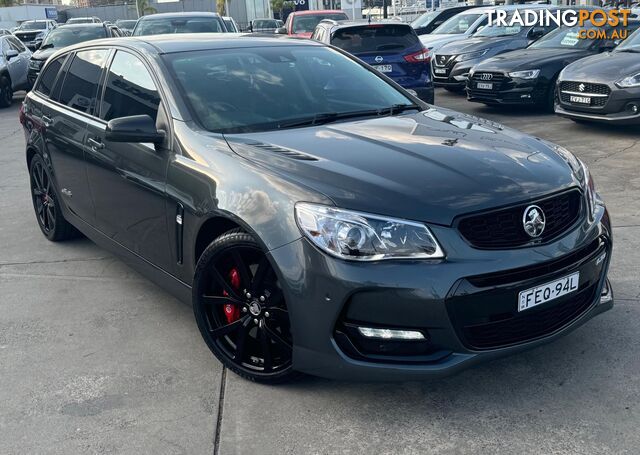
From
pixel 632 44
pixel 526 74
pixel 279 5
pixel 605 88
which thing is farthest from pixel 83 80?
pixel 279 5

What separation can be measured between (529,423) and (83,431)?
6.30ft

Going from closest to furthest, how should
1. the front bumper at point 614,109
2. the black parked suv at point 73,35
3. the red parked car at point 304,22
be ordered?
the front bumper at point 614,109 → the black parked suv at point 73,35 → the red parked car at point 304,22

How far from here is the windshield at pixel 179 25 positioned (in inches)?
567

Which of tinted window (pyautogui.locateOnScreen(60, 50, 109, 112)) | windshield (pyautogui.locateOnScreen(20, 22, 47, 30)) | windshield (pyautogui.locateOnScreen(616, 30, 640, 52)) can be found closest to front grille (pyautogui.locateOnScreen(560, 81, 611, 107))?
windshield (pyautogui.locateOnScreen(616, 30, 640, 52))

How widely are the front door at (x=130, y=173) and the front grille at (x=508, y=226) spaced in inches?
67.8

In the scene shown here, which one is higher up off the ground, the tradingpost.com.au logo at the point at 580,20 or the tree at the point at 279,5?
the tree at the point at 279,5

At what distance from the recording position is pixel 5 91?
16.4 m

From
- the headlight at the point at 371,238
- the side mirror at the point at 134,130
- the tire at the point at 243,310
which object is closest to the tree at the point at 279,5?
the side mirror at the point at 134,130

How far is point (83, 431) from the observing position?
324 cm

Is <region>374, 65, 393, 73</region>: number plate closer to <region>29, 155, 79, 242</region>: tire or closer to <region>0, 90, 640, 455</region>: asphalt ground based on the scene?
<region>29, 155, 79, 242</region>: tire

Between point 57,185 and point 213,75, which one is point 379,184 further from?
point 57,185

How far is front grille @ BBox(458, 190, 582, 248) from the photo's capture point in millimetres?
3062

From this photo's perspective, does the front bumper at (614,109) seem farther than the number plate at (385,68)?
No

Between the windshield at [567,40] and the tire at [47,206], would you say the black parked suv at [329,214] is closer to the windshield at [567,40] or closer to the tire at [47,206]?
the tire at [47,206]
